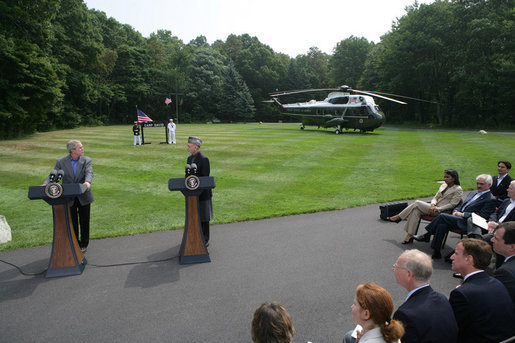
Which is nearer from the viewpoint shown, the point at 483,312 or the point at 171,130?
the point at 483,312

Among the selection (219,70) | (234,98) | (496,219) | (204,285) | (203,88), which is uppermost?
(219,70)

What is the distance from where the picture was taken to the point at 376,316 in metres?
2.87

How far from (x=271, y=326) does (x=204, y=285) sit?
3451mm

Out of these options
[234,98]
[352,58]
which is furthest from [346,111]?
[352,58]

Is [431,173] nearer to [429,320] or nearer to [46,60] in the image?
[429,320]

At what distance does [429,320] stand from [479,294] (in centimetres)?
77

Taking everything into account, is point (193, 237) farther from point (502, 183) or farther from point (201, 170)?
point (502, 183)

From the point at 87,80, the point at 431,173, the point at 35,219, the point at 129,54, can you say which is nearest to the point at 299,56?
the point at 129,54

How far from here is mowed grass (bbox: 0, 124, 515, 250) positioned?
995 centimetres

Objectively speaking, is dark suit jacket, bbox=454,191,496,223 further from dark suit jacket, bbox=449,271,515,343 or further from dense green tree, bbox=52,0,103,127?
dense green tree, bbox=52,0,103,127

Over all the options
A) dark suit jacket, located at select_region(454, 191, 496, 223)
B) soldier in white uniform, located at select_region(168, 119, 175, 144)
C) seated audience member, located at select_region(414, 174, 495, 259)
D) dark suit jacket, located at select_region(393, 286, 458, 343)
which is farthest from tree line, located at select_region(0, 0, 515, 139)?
dark suit jacket, located at select_region(393, 286, 458, 343)

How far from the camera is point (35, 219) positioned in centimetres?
984

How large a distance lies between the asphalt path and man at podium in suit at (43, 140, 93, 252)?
28.6 inches

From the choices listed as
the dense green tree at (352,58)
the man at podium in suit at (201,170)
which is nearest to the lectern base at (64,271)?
the man at podium in suit at (201,170)
